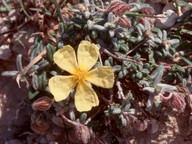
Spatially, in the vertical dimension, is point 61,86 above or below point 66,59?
below

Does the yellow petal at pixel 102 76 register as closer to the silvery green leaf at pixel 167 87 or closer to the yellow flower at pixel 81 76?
the yellow flower at pixel 81 76

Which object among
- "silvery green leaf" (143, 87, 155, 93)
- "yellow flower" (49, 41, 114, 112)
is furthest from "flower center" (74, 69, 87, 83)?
"silvery green leaf" (143, 87, 155, 93)

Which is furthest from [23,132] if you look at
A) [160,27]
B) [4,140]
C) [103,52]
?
[160,27]

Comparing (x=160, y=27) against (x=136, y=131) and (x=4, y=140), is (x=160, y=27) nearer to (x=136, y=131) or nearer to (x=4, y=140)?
(x=136, y=131)

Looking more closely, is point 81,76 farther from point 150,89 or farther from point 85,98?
point 150,89

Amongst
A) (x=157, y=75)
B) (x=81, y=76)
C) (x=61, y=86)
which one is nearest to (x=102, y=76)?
(x=81, y=76)

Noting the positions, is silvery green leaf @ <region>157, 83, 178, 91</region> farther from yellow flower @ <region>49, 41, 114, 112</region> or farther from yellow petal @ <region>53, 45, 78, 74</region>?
yellow petal @ <region>53, 45, 78, 74</region>
